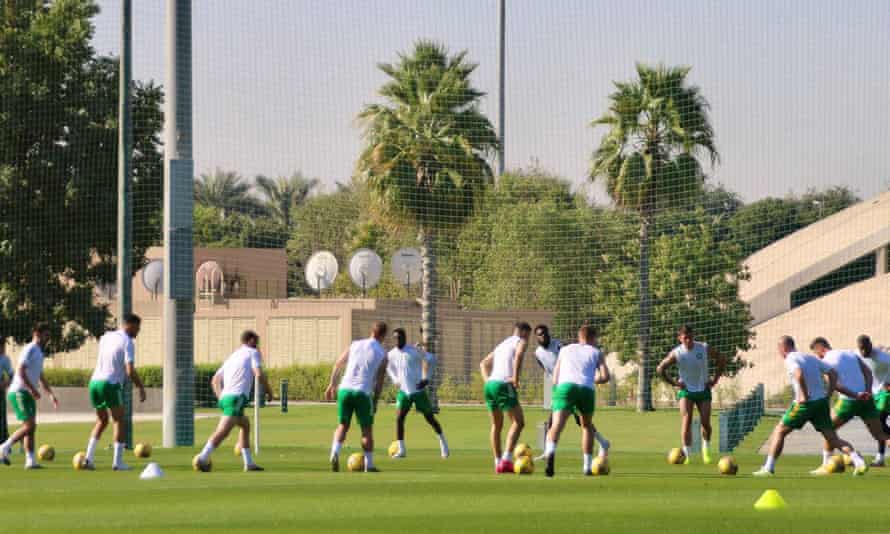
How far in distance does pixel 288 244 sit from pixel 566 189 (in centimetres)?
3530

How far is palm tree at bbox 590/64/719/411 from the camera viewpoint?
1941 inches

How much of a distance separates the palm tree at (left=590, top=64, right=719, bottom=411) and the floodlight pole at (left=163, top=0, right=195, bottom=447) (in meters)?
20.6

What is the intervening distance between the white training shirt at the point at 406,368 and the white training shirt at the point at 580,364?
573cm

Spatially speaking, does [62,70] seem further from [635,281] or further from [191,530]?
[191,530]

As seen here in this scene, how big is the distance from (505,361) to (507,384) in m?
0.31

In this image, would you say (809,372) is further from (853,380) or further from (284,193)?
(284,193)

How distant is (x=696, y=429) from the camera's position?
88.1ft

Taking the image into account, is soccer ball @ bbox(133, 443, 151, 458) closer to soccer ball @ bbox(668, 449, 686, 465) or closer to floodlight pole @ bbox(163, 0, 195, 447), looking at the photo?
floodlight pole @ bbox(163, 0, 195, 447)

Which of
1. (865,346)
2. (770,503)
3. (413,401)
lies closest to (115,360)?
(413,401)

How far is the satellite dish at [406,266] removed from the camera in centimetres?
5897

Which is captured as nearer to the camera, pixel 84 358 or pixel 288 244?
A: pixel 84 358

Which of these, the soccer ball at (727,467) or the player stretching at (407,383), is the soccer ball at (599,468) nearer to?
the soccer ball at (727,467)

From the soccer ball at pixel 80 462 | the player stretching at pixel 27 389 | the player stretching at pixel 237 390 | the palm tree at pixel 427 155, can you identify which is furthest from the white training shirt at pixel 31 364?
the palm tree at pixel 427 155

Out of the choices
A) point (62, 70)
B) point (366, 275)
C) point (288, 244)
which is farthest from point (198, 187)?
point (62, 70)
